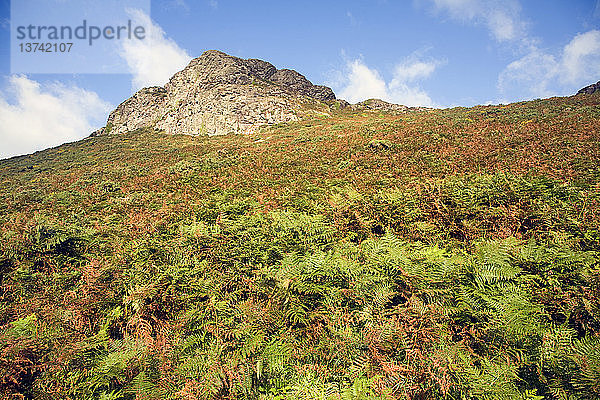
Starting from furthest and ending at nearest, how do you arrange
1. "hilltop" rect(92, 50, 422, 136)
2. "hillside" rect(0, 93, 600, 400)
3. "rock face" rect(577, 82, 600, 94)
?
"hilltop" rect(92, 50, 422, 136), "rock face" rect(577, 82, 600, 94), "hillside" rect(0, 93, 600, 400)

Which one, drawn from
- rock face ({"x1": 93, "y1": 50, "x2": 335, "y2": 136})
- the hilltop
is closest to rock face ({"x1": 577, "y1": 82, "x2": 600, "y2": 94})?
the hilltop

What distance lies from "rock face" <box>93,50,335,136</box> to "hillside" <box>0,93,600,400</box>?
52.2 metres

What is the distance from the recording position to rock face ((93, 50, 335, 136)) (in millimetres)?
61259

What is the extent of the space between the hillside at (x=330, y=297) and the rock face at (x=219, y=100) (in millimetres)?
52248

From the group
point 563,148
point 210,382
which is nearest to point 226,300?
point 210,382

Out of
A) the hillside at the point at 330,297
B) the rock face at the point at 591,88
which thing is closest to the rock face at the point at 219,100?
the rock face at the point at 591,88

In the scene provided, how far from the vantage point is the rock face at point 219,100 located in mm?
61259

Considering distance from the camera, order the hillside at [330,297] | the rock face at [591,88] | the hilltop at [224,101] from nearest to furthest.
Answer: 1. the hillside at [330,297]
2. the rock face at [591,88]
3. the hilltop at [224,101]

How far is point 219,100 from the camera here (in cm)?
6725

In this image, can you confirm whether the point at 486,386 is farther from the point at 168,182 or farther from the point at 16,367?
the point at 168,182

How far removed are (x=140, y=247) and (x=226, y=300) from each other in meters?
3.02

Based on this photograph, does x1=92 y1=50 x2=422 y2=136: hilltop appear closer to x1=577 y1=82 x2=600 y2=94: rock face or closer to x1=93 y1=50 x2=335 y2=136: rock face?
x1=93 y1=50 x2=335 y2=136: rock face

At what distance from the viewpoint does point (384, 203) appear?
760cm

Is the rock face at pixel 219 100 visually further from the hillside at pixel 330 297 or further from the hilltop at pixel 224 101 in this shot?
the hillside at pixel 330 297
